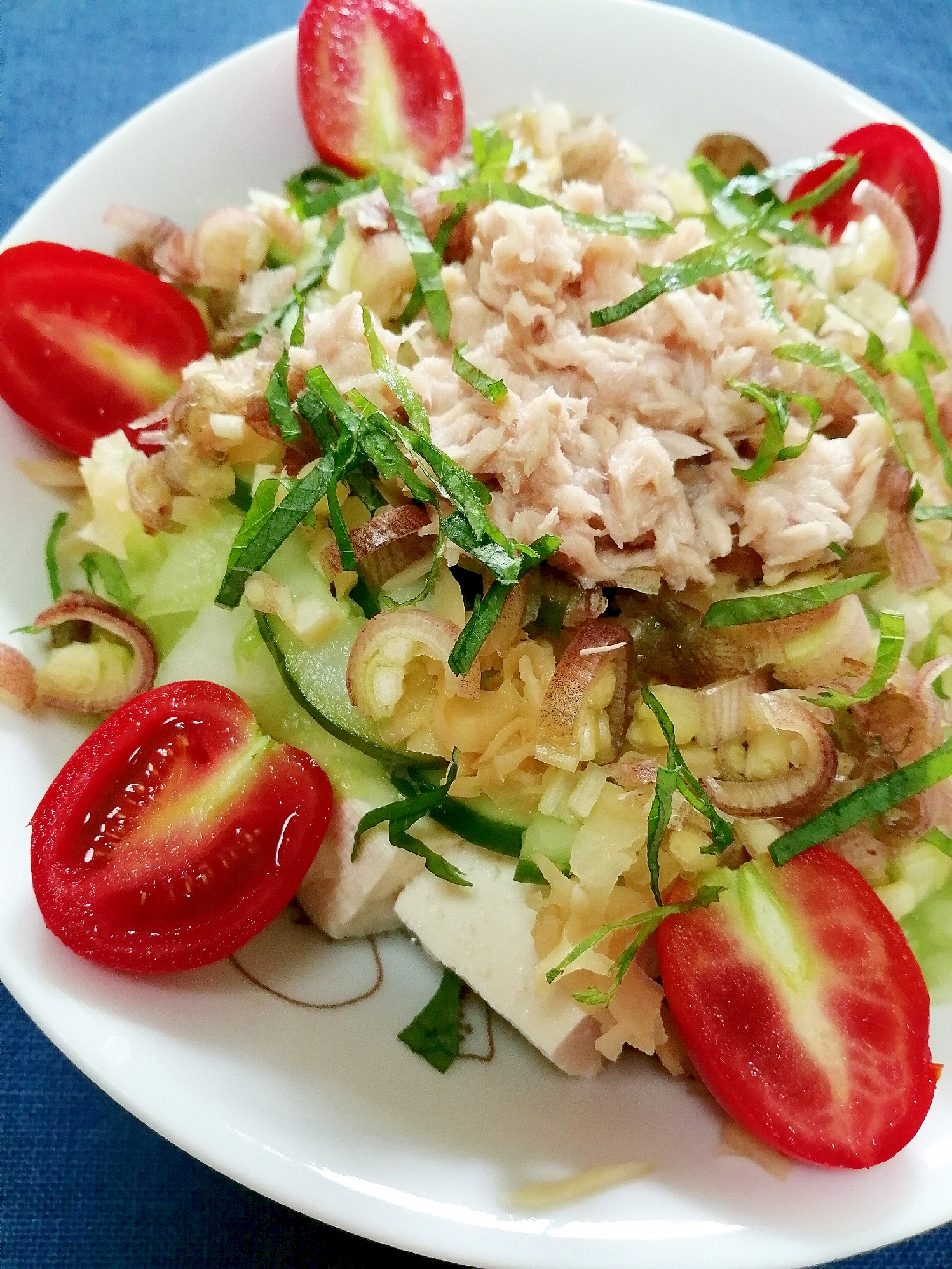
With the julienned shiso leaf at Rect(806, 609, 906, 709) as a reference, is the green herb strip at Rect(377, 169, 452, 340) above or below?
above

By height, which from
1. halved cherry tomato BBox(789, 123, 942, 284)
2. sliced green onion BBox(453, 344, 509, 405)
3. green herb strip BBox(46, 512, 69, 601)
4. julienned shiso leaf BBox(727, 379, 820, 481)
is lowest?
green herb strip BBox(46, 512, 69, 601)

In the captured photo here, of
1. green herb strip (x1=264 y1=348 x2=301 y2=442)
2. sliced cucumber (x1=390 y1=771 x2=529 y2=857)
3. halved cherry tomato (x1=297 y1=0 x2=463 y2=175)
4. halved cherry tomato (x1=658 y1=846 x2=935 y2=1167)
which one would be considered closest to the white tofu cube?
sliced cucumber (x1=390 y1=771 x2=529 y2=857)

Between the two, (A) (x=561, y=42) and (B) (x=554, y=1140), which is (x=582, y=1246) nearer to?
(B) (x=554, y=1140)

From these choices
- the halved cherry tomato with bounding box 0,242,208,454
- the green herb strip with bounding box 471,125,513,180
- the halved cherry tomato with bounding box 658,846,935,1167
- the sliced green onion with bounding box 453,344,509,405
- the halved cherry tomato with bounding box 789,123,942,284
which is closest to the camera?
the halved cherry tomato with bounding box 658,846,935,1167

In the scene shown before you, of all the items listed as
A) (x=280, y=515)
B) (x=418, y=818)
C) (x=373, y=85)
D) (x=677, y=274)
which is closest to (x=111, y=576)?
(x=280, y=515)

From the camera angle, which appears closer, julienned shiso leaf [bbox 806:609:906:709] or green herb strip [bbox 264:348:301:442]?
julienned shiso leaf [bbox 806:609:906:709]

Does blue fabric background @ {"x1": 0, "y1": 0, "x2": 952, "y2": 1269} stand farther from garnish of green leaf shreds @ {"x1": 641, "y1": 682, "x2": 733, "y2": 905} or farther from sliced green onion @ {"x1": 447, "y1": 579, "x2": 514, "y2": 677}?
sliced green onion @ {"x1": 447, "y1": 579, "x2": 514, "y2": 677}

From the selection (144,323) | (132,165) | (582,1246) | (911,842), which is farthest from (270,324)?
(582,1246)

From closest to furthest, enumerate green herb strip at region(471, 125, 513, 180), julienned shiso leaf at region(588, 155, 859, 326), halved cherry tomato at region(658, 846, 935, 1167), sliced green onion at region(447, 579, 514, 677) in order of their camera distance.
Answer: halved cherry tomato at region(658, 846, 935, 1167) < sliced green onion at region(447, 579, 514, 677) < julienned shiso leaf at region(588, 155, 859, 326) < green herb strip at region(471, 125, 513, 180)
